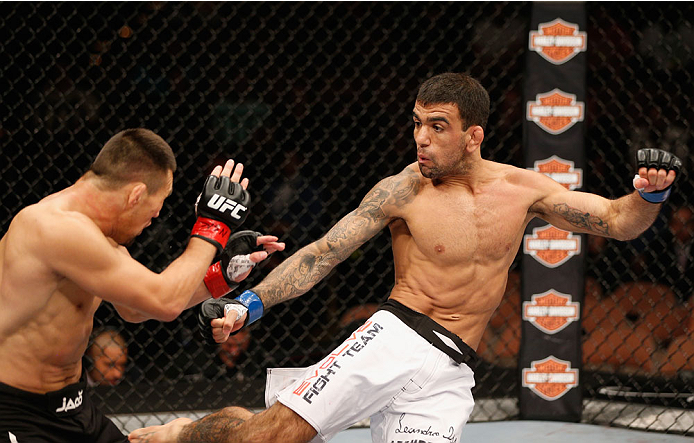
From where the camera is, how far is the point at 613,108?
398 centimetres

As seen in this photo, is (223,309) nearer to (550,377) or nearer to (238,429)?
(238,429)

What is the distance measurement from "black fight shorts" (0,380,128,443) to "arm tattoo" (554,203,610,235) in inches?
54.5

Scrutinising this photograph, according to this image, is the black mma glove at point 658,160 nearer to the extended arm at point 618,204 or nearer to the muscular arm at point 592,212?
the extended arm at point 618,204

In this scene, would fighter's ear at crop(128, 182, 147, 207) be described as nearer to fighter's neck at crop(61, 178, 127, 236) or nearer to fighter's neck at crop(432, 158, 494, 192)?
fighter's neck at crop(61, 178, 127, 236)

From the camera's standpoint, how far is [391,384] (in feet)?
6.52

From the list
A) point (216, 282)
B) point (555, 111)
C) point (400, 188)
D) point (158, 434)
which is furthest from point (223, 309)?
point (555, 111)

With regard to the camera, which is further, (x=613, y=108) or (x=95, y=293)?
(x=613, y=108)

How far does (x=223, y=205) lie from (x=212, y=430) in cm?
68

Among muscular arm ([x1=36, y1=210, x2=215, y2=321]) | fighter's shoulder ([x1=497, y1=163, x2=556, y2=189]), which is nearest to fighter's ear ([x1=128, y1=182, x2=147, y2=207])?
muscular arm ([x1=36, y1=210, x2=215, y2=321])

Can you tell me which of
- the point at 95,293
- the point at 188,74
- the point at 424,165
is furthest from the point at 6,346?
the point at 188,74

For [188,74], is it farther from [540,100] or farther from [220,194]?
[220,194]

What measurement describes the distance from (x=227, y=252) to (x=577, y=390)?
1.91 meters

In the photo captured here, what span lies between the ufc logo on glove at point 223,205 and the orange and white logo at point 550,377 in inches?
75.1

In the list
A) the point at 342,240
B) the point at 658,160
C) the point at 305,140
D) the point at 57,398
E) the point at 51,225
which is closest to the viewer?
the point at 51,225
